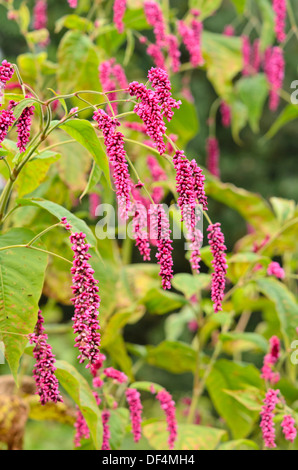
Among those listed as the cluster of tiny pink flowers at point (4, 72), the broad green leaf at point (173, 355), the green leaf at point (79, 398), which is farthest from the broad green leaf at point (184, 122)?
the cluster of tiny pink flowers at point (4, 72)

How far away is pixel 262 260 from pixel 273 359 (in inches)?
9.2

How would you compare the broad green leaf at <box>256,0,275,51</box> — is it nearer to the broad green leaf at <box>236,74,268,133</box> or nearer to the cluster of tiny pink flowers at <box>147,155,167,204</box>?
the broad green leaf at <box>236,74,268,133</box>

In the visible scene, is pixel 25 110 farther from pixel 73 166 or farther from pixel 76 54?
pixel 76 54

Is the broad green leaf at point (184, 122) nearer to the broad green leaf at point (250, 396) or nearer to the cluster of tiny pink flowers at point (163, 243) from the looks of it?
Answer: the broad green leaf at point (250, 396)

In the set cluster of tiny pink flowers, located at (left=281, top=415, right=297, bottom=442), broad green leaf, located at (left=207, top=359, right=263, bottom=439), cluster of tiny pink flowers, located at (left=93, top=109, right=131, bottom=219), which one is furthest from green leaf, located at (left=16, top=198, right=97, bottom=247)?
broad green leaf, located at (left=207, top=359, right=263, bottom=439)

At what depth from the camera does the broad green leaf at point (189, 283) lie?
1369 mm

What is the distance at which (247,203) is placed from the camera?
5.63 ft

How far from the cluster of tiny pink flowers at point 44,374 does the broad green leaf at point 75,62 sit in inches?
31.4

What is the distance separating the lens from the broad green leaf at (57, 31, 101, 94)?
57.0 inches

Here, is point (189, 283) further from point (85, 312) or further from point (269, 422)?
point (85, 312)

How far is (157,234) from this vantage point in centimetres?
76
